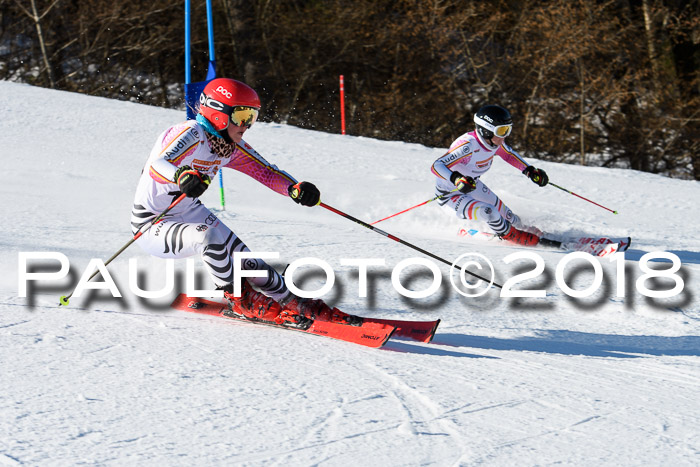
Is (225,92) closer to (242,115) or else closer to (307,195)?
(242,115)

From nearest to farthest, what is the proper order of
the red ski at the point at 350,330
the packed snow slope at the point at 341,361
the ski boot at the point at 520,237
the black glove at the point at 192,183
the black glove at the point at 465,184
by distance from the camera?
1. the packed snow slope at the point at 341,361
2. the black glove at the point at 192,183
3. the red ski at the point at 350,330
4. the black glove at the point at 465,184
5. the ski boot at the point at 520,237

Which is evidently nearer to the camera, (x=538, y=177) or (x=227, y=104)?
(x=227, y=104)

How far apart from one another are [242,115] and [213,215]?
1.74ft

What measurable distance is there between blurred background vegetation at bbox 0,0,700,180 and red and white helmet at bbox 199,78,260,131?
11.4 metres

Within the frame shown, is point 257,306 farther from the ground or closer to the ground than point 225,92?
closer to the ground

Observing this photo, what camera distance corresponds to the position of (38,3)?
608 inches

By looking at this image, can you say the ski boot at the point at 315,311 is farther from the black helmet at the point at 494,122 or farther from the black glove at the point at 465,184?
the black helmet at the point at 494,122

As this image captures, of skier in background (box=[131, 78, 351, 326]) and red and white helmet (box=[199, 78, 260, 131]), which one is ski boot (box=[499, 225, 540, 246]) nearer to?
skier in background (box=[131, 78, 351, 326])

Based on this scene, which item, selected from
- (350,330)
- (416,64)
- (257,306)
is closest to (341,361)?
(350,330)

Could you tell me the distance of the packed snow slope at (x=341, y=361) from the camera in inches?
103

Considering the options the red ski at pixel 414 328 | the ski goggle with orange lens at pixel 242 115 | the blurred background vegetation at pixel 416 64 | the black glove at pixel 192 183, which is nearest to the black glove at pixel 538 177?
the red ski at pixel 414 328

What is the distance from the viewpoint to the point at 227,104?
414cm

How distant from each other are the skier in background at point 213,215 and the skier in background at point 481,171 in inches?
113

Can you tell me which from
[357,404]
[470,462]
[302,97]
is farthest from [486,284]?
[302,97]
